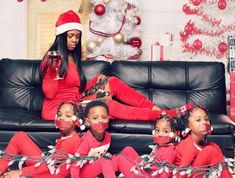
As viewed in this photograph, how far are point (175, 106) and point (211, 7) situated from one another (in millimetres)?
1175

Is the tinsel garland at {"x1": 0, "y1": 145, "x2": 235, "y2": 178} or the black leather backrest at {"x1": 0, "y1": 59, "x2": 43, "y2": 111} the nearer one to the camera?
the tinsel garland at {"x1": 0, "y1": 145, "x2": 235, "y2": 178}

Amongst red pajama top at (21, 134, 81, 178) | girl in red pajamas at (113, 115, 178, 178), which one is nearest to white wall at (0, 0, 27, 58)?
red pajama top at (21, 134, 81, 178)

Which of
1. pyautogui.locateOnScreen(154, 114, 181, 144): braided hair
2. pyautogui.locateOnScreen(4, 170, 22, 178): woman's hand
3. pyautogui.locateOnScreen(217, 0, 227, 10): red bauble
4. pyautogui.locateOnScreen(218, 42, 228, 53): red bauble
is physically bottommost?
pyautogui.locateOnScreen(4, 170, 22, 178): woman's hand

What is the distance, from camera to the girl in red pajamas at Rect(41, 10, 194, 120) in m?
3.19

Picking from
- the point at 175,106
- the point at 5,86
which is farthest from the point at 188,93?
the point at 5,86

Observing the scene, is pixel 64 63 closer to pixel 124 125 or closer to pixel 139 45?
pixel 124 125

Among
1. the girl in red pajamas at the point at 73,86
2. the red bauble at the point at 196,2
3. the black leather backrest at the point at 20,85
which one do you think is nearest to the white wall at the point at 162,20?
the red bauble at the point at 196,2

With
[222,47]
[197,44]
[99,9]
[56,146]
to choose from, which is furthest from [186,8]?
[56,146]

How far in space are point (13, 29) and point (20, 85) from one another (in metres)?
0.79

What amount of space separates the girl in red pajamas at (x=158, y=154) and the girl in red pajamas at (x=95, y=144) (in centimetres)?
8

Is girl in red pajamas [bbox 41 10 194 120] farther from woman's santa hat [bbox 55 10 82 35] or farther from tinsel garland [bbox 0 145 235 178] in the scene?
tinsel garland [bbox 0 145 235 178]

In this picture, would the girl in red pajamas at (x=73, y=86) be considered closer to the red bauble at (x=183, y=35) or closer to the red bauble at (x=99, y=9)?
the red bauble at (x=99, y=9)

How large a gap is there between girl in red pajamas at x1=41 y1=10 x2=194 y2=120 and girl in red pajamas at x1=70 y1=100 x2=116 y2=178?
0.35m

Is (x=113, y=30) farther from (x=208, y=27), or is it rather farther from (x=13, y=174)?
(x=13, y=174)
